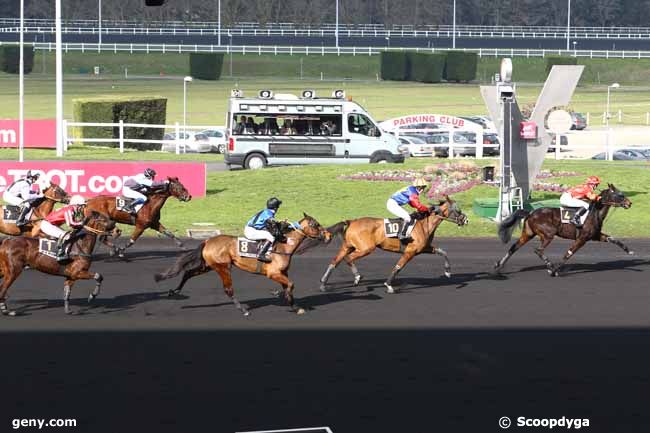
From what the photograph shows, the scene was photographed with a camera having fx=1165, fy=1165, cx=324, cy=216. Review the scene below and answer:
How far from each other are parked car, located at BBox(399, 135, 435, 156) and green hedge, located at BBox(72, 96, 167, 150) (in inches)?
Answer: 389

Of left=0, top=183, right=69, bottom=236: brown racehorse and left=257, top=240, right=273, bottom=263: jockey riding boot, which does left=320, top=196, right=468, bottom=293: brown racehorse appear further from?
left=0, top=183, right=69, bottom=236: brown racehorse

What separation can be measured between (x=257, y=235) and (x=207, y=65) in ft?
249

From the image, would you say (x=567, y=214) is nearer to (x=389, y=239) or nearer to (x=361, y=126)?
(x=389, y=239)

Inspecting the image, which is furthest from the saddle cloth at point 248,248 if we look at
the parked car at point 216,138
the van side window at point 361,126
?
the parked car at point 216,138

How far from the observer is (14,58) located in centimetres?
9188

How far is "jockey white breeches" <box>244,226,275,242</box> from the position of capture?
53.8 feet

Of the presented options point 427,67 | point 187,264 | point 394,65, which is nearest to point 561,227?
point 187,264

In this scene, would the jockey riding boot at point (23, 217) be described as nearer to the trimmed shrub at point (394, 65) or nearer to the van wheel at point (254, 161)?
the van wheel at point (254, 161)

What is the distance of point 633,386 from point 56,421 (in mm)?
6237

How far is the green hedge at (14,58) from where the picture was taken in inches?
3590

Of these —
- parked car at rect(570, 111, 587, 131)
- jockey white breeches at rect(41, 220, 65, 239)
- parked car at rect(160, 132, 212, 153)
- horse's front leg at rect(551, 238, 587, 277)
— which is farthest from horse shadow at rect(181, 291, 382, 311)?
parked car at rect(570, 111, 587, 131)

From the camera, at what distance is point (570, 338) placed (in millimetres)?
15438

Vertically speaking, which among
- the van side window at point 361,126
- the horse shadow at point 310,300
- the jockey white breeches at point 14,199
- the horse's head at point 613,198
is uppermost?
the van side window at point 361,126

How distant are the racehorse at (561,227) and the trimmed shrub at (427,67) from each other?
73.8 metres
